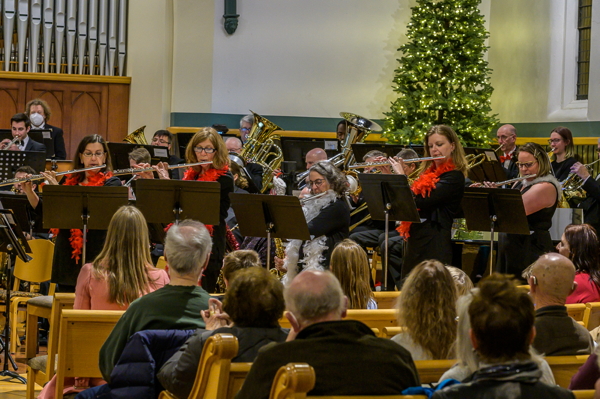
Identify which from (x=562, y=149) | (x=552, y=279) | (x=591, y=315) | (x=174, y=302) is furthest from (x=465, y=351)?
(x=562, y=149)

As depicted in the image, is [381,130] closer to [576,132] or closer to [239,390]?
[576,132]

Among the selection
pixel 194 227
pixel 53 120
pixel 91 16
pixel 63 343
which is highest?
pixel 91 16

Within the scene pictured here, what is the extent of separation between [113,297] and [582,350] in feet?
6.80

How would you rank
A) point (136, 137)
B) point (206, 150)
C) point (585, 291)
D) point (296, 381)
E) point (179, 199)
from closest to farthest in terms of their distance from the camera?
point (296, 381)
point (585, 291)
point (179, 199)
point (206, 150)
point (136, 137)

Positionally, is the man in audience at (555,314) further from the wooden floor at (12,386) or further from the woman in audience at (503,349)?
the wooden floor at (12,386)

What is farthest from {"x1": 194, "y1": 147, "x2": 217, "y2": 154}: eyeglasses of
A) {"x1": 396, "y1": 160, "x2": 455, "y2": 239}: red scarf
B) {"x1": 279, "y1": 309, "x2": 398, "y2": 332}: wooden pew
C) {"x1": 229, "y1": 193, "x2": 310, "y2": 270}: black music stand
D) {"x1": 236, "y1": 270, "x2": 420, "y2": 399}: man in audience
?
{"x1": 236, "y1": 270, "x2": 420, "y2": 399}: man in audience

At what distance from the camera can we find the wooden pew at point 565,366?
9.14 ft

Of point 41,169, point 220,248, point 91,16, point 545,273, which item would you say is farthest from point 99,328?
point 91,16

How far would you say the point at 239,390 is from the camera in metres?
2.43

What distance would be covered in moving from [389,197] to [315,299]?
3.33 meters

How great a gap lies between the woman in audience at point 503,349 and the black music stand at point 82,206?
3612 mm

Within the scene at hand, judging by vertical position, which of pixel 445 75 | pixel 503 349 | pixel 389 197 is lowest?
pixel 503 349

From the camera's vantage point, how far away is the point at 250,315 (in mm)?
2750

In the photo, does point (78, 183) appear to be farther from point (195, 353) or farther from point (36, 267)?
point (195, 353)
